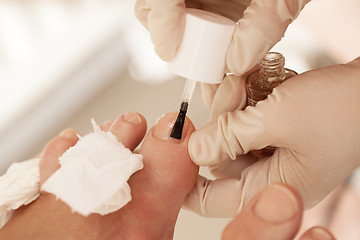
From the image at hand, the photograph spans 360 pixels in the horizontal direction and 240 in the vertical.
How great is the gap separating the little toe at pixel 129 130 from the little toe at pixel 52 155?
4.1 inches

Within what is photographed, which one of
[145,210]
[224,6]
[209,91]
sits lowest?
[145,210]

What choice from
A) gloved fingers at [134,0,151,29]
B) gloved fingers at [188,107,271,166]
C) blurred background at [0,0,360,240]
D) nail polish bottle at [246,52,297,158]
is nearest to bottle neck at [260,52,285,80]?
nail polish bottle at [246,52,297,158]

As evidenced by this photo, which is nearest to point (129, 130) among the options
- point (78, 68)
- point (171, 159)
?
point (171, 159)

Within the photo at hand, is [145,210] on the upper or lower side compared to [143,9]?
lower

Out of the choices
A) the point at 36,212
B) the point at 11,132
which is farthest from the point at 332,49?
the point at 11,132

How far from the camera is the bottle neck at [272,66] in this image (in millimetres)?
679

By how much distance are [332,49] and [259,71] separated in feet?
1.24

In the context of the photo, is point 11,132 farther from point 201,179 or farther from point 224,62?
point 224,62

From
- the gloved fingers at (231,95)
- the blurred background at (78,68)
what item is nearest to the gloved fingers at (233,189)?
the gloved fingers at (231,95)

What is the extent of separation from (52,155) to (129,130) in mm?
169

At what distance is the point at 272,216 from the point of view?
461mm

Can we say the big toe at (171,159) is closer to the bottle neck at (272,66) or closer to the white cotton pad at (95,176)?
the white cotton pad at (95,176)

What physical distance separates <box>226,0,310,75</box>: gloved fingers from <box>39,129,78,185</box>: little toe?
432 mm

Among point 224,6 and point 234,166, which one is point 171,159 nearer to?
point 234,166
